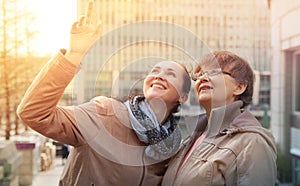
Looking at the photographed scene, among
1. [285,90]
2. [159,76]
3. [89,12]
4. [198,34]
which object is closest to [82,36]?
[89,12]

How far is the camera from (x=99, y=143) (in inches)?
39.8

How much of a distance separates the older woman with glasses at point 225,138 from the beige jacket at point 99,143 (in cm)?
10

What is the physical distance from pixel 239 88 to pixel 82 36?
40cm

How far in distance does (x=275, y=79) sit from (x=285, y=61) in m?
0.31

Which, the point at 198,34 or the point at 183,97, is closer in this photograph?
the point at 183,97

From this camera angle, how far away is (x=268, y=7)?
5516 mm

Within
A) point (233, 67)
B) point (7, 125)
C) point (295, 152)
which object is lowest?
point (295, 152)

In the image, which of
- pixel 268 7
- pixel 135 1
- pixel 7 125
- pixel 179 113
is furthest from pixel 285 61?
pixel 179 113

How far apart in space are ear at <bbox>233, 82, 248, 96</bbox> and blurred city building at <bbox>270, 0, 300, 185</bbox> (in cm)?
426

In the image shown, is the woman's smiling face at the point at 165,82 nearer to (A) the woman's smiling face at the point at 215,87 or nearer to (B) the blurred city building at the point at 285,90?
(A) the woman's smiling face at the point at 215,87

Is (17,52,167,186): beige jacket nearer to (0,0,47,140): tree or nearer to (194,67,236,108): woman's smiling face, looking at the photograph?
(194,67,236,108): woman's smiling face

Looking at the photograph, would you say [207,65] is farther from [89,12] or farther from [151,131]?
[89,12]

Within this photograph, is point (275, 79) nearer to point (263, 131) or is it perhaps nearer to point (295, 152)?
point (295, 152)

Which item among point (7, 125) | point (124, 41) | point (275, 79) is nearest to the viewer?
point (124, 41)
